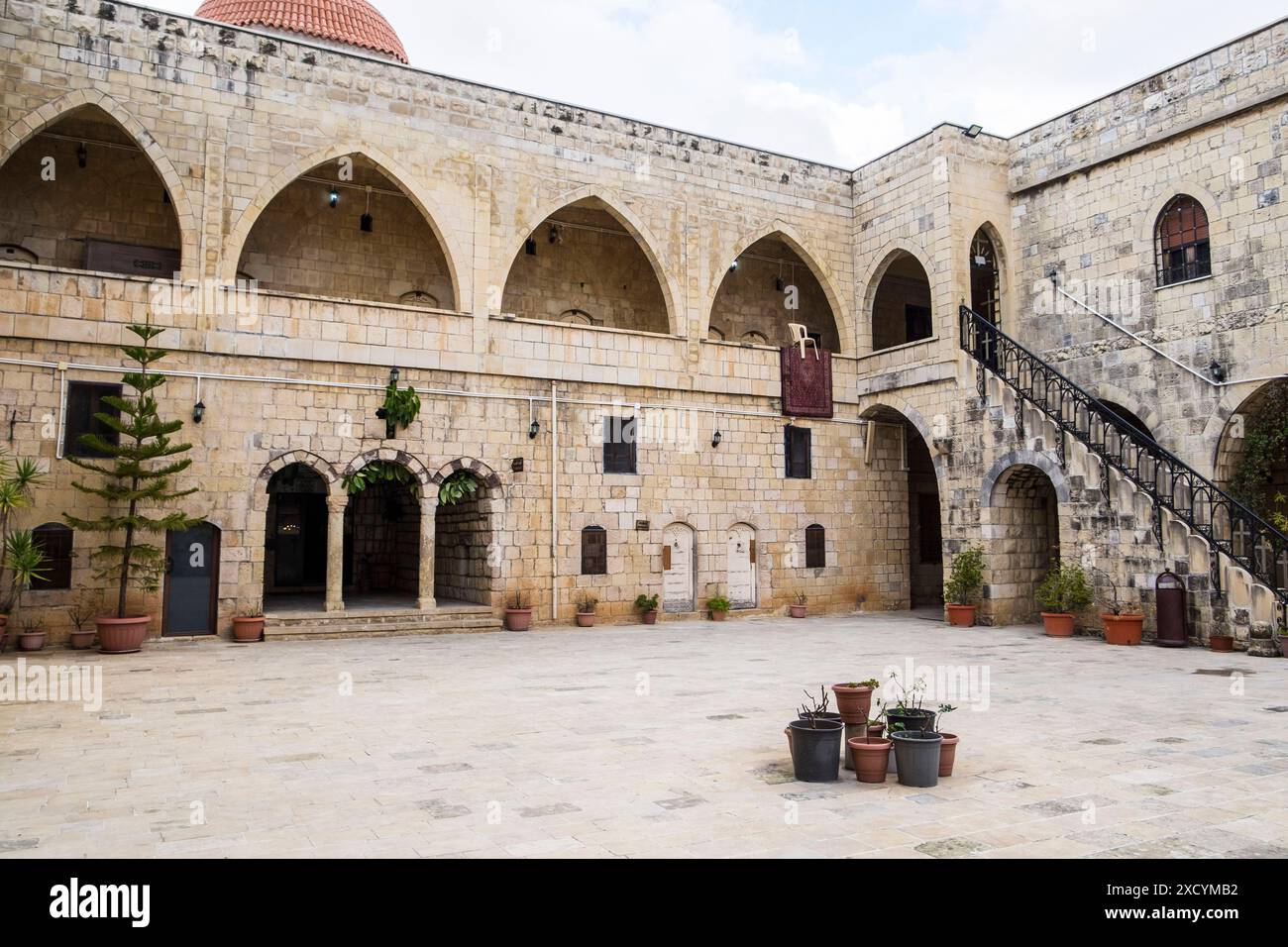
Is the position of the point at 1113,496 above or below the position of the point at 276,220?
below

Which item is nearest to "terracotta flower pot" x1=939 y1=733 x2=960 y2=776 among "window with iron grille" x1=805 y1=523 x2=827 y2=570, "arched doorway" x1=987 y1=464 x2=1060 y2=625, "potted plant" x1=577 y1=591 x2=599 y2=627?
"potted plant" x1=577 y1=591 x2=599 y2=627

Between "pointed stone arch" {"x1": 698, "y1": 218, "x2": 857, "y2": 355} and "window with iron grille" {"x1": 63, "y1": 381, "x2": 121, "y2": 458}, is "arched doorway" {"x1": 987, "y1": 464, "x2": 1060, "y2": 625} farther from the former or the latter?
"window with iron grille" {"x1": 63, "y1": 381, "x2": 121, "y2": 458}

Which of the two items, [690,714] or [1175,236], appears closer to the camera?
[690,714]

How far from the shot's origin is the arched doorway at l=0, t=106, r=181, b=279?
43.6 ft

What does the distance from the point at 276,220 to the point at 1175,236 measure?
14.4 metres

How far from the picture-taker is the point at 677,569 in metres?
15.8

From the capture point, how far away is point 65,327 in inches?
463

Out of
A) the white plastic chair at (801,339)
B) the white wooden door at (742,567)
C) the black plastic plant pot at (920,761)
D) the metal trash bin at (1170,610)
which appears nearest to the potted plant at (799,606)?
the white wooden door at (742,567)

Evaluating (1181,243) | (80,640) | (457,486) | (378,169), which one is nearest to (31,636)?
(80,640)

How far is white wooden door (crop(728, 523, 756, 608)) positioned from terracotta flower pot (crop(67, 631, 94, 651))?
9819mm

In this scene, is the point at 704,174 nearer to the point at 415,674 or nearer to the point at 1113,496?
the point at 1113,496

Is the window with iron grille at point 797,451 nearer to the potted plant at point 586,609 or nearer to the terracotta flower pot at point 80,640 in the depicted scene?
the potted plant at point 586,609
